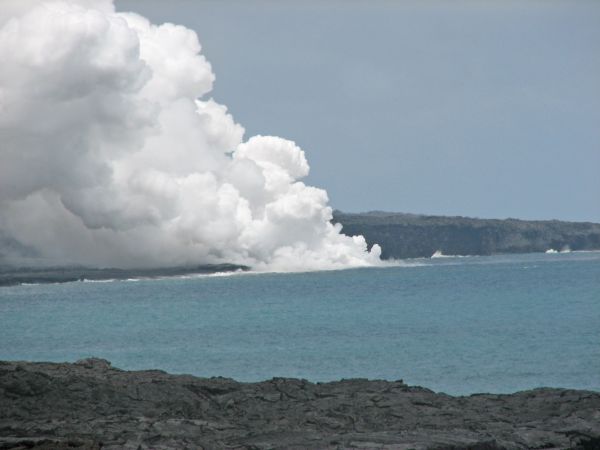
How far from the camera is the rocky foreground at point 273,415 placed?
1330 centimetres

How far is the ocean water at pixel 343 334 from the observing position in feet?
115

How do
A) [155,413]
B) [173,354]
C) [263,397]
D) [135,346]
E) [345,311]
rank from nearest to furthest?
[155,413] < [263,397] < [173,354] < [135,346] < [345,311]

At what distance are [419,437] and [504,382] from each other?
18500 mm

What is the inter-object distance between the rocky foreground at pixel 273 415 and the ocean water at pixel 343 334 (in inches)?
503

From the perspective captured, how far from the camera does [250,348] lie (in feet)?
145

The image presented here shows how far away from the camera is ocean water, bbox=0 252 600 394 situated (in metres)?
35.0

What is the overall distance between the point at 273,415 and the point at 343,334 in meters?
36.2

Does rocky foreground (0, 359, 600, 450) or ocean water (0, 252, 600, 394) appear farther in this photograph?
ocean water (0, 252, 600, 394)

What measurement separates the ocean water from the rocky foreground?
41.9 ft

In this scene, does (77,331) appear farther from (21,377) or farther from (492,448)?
(492,448)

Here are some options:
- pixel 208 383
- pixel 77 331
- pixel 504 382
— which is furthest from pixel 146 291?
pixel 208 383

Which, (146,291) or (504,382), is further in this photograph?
(146,291)

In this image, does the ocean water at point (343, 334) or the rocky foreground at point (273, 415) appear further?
the ocean water at point (343, 334)

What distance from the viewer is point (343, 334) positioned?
2016 inches
